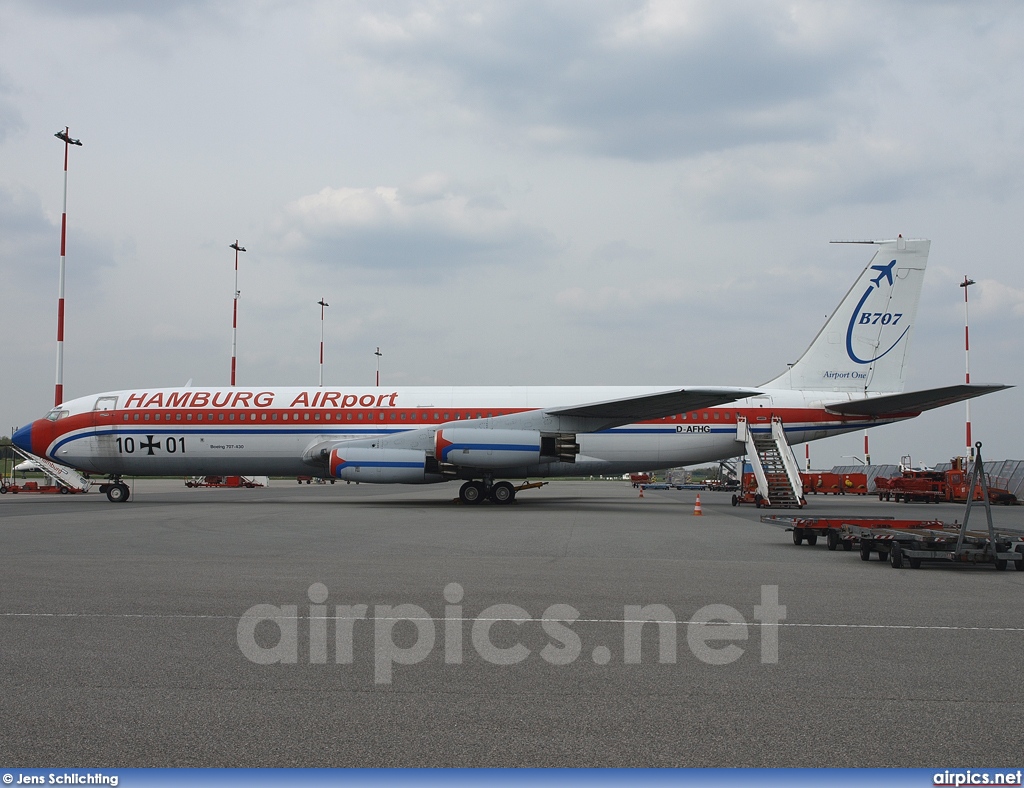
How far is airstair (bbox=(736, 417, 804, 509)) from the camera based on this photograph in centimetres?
2798

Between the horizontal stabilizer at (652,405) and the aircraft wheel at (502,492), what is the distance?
2.88 m

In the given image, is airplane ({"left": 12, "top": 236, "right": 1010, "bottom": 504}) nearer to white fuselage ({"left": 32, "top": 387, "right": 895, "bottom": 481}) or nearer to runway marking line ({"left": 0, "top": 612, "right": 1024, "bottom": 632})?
white fuselage ({"left": 32, "top": 387, "right": 895, "bottom": 481})

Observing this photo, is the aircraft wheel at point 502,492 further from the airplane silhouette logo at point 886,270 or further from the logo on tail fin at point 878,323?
the airplane silhouette logo at point 886,270

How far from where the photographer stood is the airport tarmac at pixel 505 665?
161 inches

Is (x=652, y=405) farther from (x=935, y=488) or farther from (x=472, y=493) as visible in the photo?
(x=935, y=488)

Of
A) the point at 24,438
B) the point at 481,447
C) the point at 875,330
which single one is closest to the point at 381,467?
the point at 481,447

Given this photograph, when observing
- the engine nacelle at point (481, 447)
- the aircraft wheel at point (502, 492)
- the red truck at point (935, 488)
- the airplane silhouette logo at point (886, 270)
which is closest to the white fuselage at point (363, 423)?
the aircraft wheel at point (502, 492)

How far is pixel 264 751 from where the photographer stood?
3.98 m

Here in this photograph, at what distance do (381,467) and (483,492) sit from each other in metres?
3.77

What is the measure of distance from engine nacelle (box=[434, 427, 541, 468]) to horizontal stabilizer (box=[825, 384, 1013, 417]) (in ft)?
33.3

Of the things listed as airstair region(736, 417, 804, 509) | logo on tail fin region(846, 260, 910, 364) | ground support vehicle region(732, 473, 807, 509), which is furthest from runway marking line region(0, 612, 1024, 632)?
logo on tail fin region(846, 260, 910, 364)

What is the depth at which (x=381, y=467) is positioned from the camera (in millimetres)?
25484

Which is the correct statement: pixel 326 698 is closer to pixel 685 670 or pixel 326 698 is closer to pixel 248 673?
pixel 248 673

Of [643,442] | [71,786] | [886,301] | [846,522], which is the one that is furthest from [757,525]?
[71,786]
